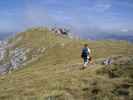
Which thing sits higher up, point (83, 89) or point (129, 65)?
point (129, 65)

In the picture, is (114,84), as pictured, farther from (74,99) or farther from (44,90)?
(44,90)

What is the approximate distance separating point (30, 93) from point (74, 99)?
582cm

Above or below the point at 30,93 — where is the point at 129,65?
above

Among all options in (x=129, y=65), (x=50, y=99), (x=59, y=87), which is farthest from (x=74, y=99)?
(x=129, y=65)

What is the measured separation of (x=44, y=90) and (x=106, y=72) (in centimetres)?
614

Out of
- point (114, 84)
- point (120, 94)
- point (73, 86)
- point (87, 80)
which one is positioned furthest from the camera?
point (87, 80)

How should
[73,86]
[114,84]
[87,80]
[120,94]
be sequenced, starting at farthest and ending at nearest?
[87,80], [73,86], [114,84], [120,94]

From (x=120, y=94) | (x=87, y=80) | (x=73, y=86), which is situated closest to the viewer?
(x=120, y=94)

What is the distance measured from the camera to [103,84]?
896 inches

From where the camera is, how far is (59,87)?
83.0ft

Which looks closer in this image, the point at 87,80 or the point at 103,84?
the point at 103,84

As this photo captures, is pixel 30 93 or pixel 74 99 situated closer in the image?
pixel 74 99

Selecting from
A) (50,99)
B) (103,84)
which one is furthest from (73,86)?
(50,99)

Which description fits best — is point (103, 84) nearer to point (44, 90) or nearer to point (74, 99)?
point (74, 99)
